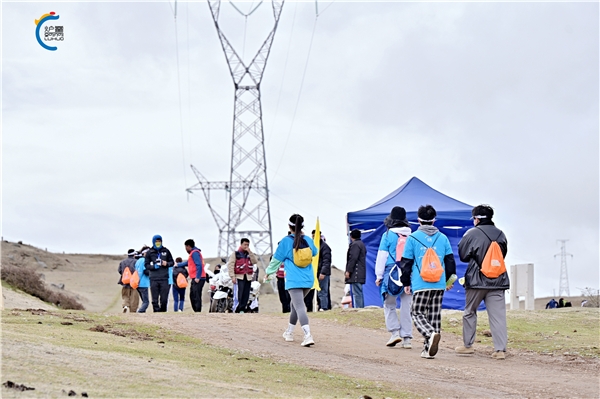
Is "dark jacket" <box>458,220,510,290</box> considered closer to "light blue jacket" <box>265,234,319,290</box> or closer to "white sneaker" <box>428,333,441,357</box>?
"white sneaker" <box>428,333,441,357</box>

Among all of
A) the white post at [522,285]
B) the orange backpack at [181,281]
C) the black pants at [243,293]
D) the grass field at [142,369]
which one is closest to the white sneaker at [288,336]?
the grass field at [142,369]

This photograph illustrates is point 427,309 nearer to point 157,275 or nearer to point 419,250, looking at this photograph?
point 419,250

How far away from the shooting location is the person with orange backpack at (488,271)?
1267 cm

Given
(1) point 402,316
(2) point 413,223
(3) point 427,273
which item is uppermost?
(2) point 413,223

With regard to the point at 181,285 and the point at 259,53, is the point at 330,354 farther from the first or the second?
the point at 259,53

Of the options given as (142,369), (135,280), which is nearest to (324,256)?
(135,280)

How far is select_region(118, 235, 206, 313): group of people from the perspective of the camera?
63.9ft

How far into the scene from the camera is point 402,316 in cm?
1362

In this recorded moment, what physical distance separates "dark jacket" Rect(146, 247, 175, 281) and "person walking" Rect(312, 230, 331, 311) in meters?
3.36

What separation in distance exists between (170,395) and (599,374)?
21.1 feet

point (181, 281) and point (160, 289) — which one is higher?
point (181, 281)

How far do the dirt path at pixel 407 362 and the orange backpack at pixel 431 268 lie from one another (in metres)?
1.17

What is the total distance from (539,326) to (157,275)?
332 inches

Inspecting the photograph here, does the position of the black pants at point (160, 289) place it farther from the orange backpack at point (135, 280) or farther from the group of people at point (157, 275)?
the orange backpack at point (135, 280)
